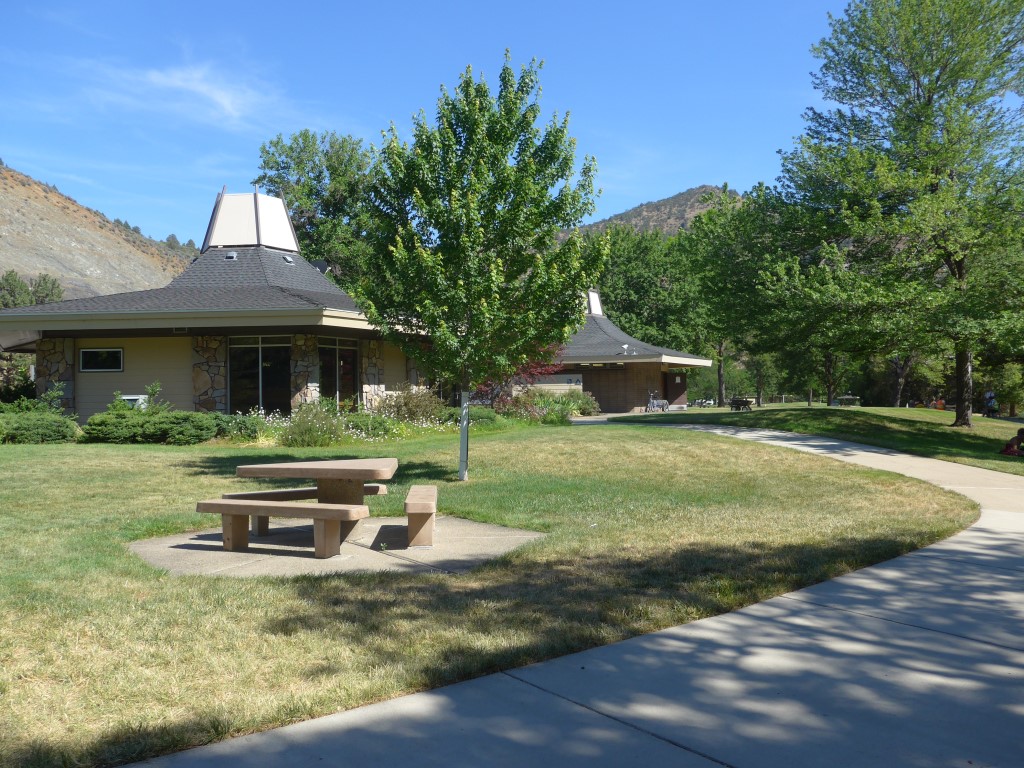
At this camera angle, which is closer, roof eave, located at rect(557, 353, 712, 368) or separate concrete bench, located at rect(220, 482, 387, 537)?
separate concrete bench, located at rect(220, 482, 387, 537)

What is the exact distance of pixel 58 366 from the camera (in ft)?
71.6

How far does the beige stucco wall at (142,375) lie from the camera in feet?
71.5

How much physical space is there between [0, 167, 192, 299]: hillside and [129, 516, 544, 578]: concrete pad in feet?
232

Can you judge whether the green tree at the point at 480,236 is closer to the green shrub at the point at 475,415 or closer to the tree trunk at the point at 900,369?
the green shrub at the point at 475,415

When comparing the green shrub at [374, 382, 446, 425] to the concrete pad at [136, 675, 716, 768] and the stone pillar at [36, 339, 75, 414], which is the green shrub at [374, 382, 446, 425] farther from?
the concrete pad at [136, 675, 716, 768]

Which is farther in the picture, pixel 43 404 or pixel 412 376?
pixel 412 376

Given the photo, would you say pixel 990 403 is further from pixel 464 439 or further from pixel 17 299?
pixel 17 299

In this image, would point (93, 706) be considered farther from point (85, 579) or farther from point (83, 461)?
point (83, 461)

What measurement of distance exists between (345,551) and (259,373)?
49.3 ft

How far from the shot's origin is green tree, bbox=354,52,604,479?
11.6 meters

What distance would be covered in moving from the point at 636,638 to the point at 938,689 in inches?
63.8

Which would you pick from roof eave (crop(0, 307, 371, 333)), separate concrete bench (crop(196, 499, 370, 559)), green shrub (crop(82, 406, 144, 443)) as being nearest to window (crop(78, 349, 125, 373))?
roof eave (crop(0, 307, 371, 333))

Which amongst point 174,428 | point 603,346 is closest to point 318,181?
point 603,346

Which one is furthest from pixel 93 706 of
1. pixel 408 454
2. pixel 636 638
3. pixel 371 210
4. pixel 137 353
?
pixel 137 353
